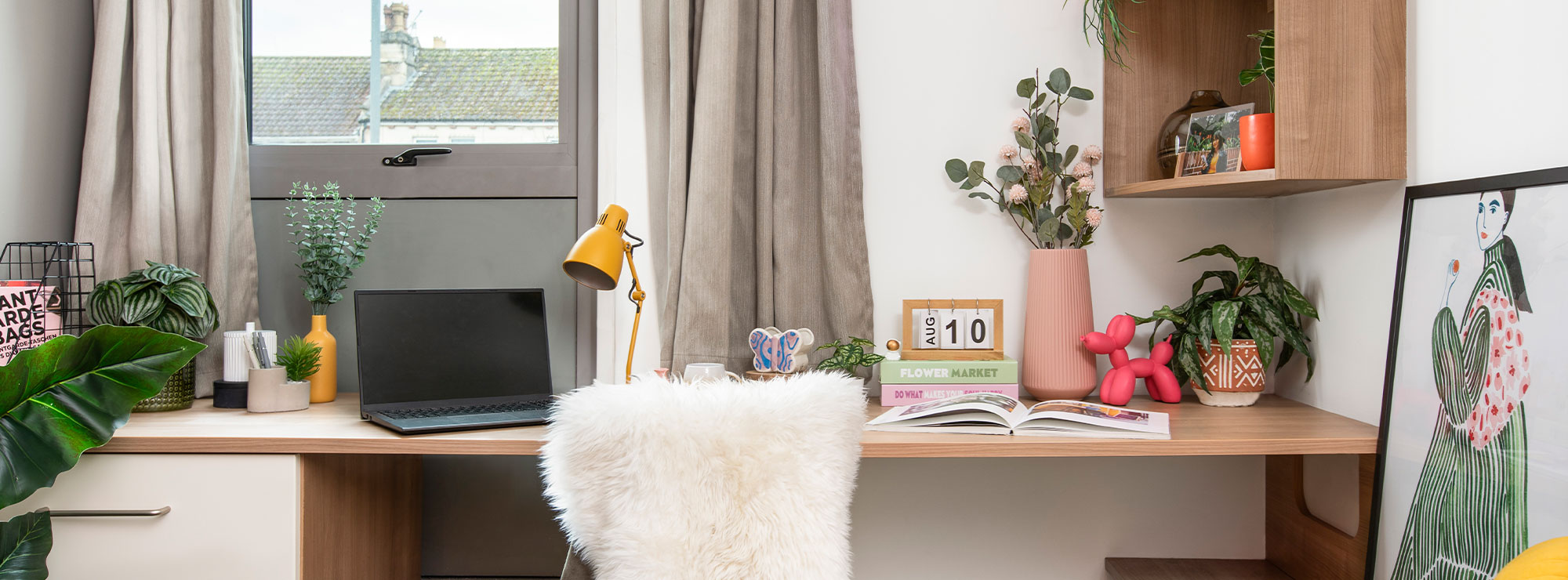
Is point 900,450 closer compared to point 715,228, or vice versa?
point 900,450

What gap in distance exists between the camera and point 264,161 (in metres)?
1.67

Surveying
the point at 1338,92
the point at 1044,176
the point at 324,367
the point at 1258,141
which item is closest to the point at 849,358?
the point at 1044,176

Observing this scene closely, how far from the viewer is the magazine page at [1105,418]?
120 centimetres

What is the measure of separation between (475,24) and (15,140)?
86cm

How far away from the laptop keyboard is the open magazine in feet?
1.96

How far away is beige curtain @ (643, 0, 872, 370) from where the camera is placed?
1513mm

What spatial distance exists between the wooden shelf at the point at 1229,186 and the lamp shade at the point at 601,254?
968 mm

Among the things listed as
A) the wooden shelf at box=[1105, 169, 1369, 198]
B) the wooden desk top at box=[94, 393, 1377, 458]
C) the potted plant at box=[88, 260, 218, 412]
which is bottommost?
the wooden desk top at box=[94, 393, 1377, 458]

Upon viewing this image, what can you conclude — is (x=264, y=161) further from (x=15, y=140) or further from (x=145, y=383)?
(x=145, y=383)

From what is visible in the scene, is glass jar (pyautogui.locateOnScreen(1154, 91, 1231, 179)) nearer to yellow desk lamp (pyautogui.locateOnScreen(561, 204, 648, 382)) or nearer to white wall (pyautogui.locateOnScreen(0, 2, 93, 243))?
yellow desk lamp (pyautogui.locateOnScreen(561, 204, 648, 382))

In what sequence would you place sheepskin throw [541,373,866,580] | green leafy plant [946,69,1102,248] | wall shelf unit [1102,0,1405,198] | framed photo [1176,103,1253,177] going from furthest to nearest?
green leafy plant [946,69,1102,248]
framed photo [1176,103,1253,177]
wall shelf unit [1102,0,1405,198]
sheepskin throw [541,373,866,580]

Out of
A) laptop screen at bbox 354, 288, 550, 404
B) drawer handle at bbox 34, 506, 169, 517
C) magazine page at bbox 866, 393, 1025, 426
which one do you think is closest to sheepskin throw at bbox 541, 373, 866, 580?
magazine page at bbox 866, 393, 1025, 426

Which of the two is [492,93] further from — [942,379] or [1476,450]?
[1476,450]

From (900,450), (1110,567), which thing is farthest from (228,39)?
(1110,567)
